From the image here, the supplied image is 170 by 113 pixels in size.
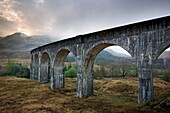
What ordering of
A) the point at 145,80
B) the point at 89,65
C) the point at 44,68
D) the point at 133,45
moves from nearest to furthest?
the point at 145,80, the point at 133,45, the point at 89,65, the point at 44,68

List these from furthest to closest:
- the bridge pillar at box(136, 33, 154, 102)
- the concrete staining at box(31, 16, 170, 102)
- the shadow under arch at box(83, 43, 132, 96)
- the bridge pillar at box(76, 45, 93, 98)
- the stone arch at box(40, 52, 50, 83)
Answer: the stone arch at box(40, 52, 50, 83), the bridge pillar at box(76, 45, 93, 98), the shadow under arch at box(83, 43, 132, 96), the bridge pillar at box(136, 33, 154, 102), the concrete staining at box(31, 16, 170, 102)

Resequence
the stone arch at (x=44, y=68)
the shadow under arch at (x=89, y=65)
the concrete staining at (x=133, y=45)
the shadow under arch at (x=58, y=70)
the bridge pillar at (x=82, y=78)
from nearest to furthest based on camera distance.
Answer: the concrete staining at (x=133, y=45) < the shadow under arch at (x=89, y=65) < the bridge pillar at (x=82, y=78) < the shadow under arch at (x=58, y=70) < the stone arch at (x=44, y=68)

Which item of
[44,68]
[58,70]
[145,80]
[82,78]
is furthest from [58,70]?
[145,80]

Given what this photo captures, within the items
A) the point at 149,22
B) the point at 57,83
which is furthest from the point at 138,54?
the point at 57,83

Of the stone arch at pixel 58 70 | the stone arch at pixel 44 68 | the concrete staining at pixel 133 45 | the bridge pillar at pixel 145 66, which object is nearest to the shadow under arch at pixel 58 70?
the stone arch at pixel 58 70

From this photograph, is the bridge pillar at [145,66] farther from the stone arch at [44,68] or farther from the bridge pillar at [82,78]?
the stone arch at [44,68]

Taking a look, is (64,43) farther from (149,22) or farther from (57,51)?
(149,22)

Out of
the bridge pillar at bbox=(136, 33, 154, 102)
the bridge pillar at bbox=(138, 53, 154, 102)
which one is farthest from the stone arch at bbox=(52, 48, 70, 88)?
the bridge pillar at bbox=(138, 53, 154, 102)

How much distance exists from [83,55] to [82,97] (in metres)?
4.84

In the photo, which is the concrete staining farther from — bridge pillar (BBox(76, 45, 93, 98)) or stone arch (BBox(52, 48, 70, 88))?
stone arch (BBox(52, 48, 70, 88))


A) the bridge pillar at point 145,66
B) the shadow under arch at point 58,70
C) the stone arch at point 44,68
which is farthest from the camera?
the stone arch at point 44,68

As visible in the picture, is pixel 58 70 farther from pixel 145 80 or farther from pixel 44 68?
pixel 145 80

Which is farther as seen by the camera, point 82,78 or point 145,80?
point 82,78

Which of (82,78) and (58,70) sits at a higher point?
(58,70)
